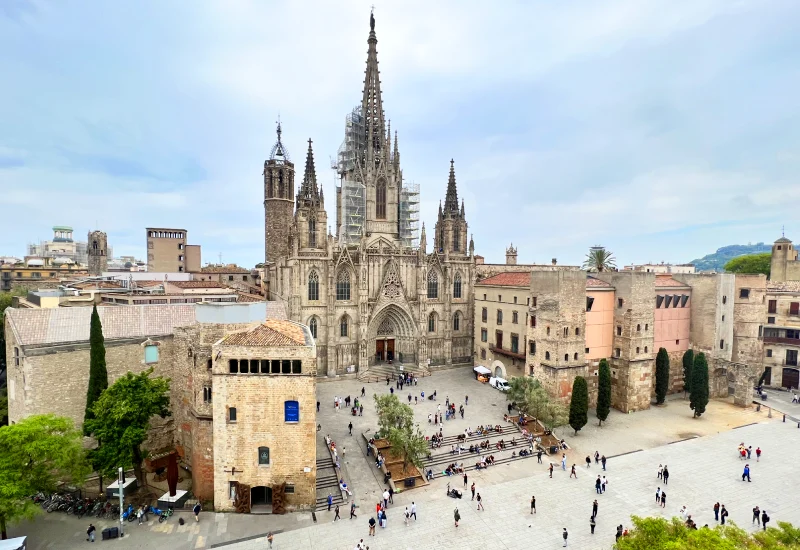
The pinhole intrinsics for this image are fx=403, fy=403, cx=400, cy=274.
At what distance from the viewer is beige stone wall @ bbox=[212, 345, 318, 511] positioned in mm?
21234

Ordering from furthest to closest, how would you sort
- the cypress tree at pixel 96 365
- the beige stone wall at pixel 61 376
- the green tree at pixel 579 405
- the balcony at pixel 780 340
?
the balcony at pixel 780 340 → the green tree at pixel 579 405 → the cypress tree at pixel 96 365 → the beige stone wall at pixel 61 376

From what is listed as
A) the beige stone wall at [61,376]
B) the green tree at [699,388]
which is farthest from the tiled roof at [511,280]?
the beige stone wall at [61,376]

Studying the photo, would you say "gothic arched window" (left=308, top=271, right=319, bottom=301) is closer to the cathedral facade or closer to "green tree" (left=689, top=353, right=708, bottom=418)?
the cathedral facade

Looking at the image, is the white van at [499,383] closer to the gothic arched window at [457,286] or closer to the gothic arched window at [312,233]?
the gothic arched window at [457,286]

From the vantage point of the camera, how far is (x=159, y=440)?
88.0ft

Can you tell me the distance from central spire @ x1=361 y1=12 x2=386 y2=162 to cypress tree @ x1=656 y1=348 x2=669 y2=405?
3664cm

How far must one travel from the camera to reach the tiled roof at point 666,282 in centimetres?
4062

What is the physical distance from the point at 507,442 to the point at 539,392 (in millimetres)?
4377

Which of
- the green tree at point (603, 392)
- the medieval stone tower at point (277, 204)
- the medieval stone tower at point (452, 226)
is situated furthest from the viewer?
the medieval stone tower at point (277, 204)

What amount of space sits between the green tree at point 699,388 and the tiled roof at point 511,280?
15397 millimetres

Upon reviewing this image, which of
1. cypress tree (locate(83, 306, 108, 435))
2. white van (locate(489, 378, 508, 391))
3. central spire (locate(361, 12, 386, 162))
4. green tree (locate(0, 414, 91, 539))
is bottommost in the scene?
white van (locate(489, 378, 508, 391))

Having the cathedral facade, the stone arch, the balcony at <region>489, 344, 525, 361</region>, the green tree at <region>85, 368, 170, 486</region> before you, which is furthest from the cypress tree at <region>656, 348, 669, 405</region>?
the green tree at <region>85, 368, 170, 486</region>

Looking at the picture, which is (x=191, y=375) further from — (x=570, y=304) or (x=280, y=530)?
(x=570, y=304)

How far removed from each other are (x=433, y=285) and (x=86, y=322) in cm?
3314
